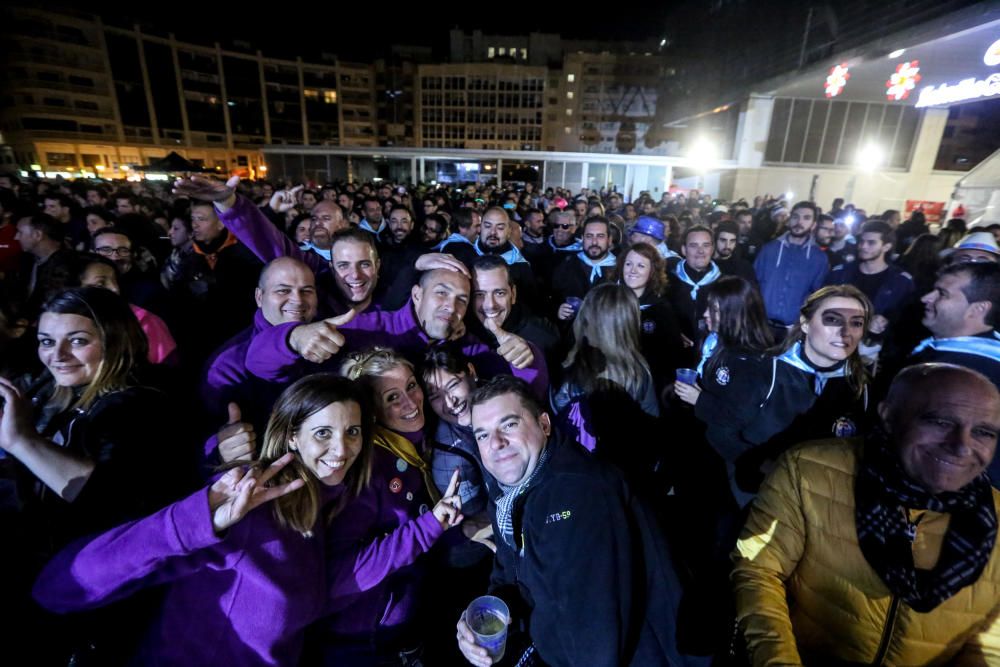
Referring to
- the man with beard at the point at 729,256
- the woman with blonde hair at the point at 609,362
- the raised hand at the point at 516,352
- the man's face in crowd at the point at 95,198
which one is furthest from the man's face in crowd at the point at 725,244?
the man's face in crowd at the point at 95,198

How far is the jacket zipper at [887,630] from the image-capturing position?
1.73 meters

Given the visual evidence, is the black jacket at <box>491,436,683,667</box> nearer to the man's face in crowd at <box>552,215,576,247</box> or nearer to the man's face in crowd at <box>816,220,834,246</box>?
the man's face in crowd at <box>552,215,576,247</box>

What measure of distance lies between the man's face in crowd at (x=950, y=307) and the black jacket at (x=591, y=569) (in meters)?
3.08

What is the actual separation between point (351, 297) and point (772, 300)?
19.5 feet

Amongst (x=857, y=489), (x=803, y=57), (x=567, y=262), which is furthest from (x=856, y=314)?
(x=803, y=57)

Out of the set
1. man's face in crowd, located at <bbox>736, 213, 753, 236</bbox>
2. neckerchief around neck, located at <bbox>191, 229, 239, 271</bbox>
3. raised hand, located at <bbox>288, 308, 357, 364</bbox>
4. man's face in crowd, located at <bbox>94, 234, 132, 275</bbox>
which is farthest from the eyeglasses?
A: man's face in crowd, located at <bbox>736, 213, 753, 236</bbox>

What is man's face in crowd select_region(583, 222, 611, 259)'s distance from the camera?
595 cm

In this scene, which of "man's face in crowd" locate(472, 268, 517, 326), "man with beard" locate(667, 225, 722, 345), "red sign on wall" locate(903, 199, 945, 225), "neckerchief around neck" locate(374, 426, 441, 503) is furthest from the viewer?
"red sign on wall" locate(903, 199, 945, 225)

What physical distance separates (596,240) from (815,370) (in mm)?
3513

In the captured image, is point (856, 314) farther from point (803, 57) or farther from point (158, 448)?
point (803, 57)

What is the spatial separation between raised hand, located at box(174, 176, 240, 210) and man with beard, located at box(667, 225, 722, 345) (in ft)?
15.0

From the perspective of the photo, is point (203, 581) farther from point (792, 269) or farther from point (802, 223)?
point (802, 223)

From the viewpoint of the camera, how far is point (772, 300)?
21.6 feet

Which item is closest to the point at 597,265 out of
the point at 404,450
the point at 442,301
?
the point at 442,301
